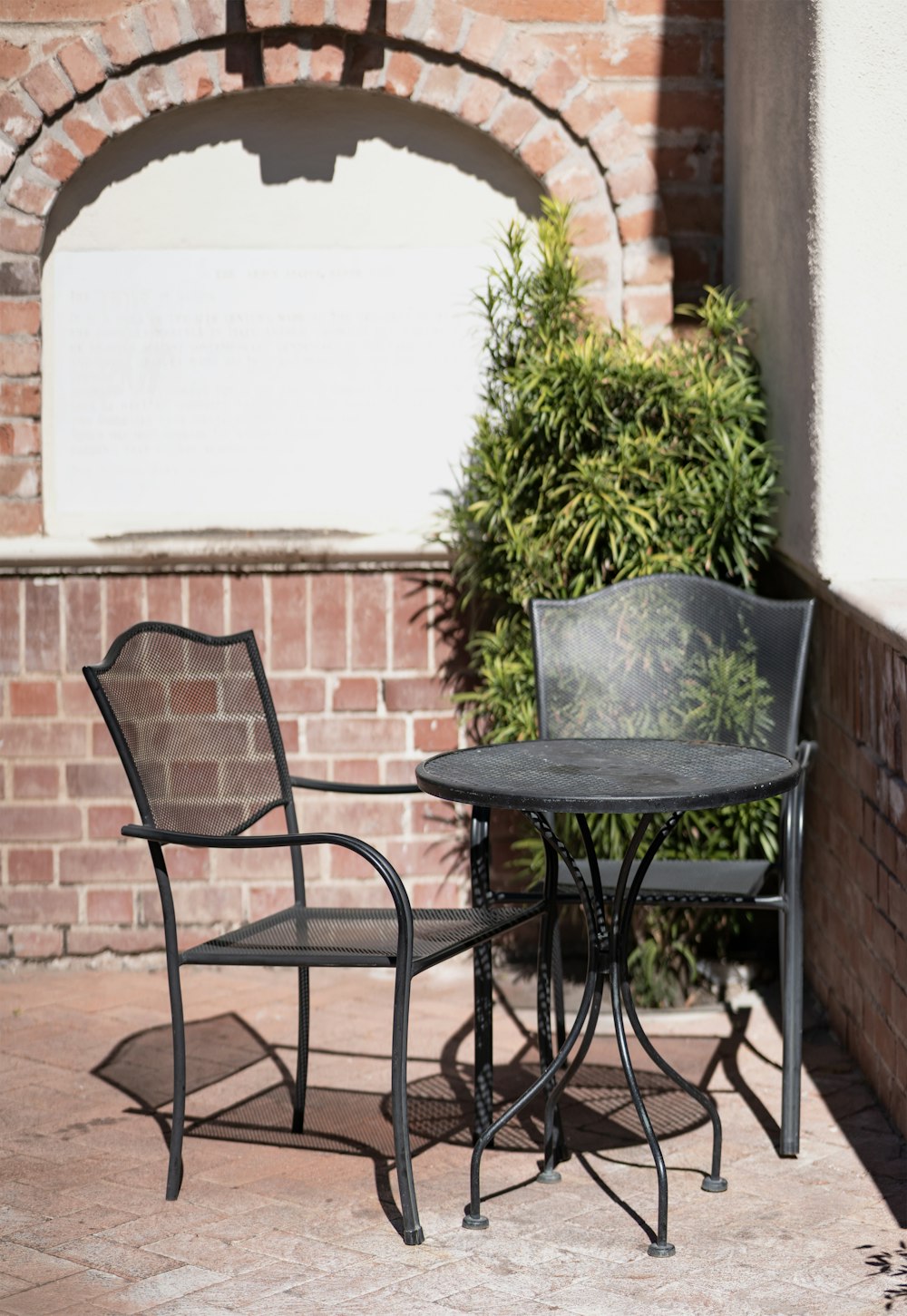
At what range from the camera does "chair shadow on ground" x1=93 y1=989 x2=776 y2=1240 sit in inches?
148

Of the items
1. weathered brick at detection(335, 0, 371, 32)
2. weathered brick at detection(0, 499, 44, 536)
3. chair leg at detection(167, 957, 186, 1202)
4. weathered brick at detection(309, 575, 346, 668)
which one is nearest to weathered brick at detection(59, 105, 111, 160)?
weathered brick at detection(335, 0, 371, 32)

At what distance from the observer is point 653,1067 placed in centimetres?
425

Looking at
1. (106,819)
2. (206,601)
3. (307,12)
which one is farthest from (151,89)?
(106,819)

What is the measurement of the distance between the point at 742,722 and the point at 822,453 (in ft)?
2.23

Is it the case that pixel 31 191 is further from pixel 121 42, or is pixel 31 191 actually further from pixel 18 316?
pixel 121 42

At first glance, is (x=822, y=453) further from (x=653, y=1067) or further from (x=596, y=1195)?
(x=596, y=1195)

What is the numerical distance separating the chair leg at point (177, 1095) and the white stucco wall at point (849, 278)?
1.85 metres

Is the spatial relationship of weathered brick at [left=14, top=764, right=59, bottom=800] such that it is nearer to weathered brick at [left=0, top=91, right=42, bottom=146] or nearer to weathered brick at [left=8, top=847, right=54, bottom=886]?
weathered brick at [left=8, top=847, right=54, bottom=886]

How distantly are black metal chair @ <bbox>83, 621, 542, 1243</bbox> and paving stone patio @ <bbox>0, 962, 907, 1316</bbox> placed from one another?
0.15 meters

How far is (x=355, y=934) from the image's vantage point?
3.45 meters

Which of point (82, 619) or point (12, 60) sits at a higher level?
point (12, 60)

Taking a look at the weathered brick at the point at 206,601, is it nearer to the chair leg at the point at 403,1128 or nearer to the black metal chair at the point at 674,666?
the black metal chair at the point at 674,666

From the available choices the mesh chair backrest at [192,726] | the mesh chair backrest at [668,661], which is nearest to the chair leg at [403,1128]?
the mesh chair backrest at [192,726]

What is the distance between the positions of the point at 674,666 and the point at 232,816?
48.8 inches
